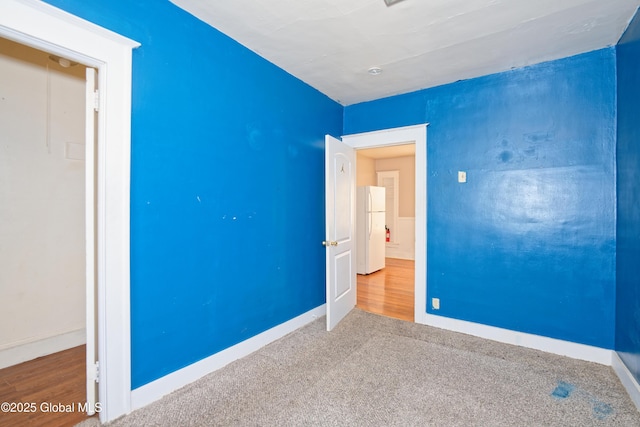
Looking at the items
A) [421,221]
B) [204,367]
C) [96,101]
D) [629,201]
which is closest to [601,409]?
[629,201]

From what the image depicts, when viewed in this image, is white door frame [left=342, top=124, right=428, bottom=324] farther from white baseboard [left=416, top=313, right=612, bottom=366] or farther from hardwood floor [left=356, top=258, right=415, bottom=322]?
hardwood floor [left=356, top=258, right=415, bottom=322]

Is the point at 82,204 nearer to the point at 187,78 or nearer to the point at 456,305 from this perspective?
the point at 187,78

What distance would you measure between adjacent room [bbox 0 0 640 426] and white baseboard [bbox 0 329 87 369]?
0.02 m

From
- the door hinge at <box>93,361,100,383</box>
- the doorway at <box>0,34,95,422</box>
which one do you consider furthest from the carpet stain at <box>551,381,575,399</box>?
the doorway at <box>0,34,95,422</box>

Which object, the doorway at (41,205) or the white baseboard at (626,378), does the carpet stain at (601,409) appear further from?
the doorway at (41,205)

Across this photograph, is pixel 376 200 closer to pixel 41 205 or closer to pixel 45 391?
pixel 41 205

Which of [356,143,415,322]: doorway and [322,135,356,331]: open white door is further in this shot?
[356,143,415,322]: doorway

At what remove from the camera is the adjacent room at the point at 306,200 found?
1.75 m

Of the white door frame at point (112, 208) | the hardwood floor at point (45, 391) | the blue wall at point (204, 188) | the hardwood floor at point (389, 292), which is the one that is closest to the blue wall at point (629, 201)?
the hardwood floor at point (389, 292)

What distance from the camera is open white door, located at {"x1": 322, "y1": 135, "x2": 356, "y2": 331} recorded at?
10.0ft

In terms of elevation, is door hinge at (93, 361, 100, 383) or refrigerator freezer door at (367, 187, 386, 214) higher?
refrigerator freezer door at (367, 187, 386, 214)

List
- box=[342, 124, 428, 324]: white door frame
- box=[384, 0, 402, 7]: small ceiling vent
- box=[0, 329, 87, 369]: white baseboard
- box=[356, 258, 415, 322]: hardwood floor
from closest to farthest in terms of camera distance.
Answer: box=[384, 0, 402, 7]: small ceiling vent, box=[0, 329, 87, 369]: white baseboard, box=[342, 124, 428, 324]: white door frame, box=[356, 258, 415, 322]: hardwood floor

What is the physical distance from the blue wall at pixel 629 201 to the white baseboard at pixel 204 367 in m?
2.61

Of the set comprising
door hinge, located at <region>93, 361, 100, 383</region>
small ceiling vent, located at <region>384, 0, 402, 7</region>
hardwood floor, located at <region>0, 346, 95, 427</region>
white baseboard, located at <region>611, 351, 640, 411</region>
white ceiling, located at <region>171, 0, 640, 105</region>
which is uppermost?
white ceiling, located at <region>171, 0, 640, 105</region>
